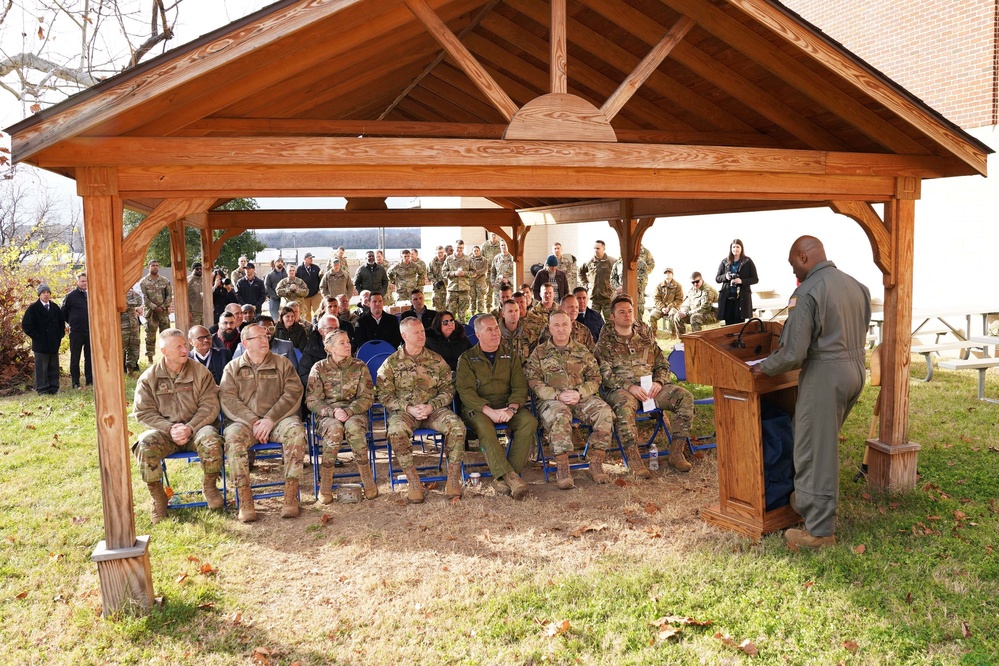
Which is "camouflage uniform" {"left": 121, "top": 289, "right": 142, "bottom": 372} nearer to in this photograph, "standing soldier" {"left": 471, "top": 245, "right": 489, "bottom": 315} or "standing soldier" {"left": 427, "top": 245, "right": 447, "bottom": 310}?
"standing soldier" {"left": 427, "top": 245, "right": 447, "bottom": 310}

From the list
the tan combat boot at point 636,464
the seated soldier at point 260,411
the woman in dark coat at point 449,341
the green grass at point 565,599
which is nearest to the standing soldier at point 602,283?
the woman in dark coat at point 449,341

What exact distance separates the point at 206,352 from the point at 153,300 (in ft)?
22.6

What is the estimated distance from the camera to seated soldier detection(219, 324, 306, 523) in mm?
5723

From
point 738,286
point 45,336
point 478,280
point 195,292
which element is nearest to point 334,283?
point 195,292

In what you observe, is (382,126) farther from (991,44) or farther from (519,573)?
(991,44)

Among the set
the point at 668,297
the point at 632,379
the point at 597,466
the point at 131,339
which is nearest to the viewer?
the point at 597,466

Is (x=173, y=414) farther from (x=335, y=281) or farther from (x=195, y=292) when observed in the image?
(x=335, y=281)

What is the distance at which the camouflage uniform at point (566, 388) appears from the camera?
20.8 ft

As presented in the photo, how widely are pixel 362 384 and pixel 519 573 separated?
243 cm

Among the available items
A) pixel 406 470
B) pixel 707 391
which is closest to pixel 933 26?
pixel 707 391

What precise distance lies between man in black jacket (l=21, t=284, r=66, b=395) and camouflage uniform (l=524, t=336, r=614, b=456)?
7664 mm

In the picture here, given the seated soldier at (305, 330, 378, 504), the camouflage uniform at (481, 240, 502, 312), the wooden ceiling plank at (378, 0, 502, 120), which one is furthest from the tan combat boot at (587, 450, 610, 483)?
the camouflage uniform at (481, 240, 502, 312)

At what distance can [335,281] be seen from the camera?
16000mm

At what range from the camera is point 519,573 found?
182 inches
